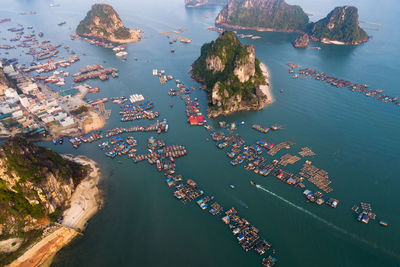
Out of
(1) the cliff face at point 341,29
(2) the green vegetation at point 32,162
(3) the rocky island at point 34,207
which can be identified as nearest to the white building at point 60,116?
(2) the green vegetation at point 32,162

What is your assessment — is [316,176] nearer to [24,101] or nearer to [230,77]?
[230,77]

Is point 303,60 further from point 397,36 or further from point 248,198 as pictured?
point 248,198

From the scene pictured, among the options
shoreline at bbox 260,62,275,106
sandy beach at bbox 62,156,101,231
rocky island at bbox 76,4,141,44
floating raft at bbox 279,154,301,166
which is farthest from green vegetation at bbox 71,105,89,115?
rocky island at bbox 76,4,141,44

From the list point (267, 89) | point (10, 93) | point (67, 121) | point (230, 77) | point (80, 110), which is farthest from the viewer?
point (267, 89)

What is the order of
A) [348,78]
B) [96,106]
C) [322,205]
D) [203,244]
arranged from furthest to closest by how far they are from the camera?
[348,78] < [96,106] < [322,205] < [203,244]

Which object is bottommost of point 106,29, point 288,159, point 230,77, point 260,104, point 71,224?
point 71,224

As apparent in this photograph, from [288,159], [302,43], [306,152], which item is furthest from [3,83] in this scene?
[302,43]

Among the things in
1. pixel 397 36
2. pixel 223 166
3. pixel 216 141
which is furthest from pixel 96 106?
pixel 397 36
